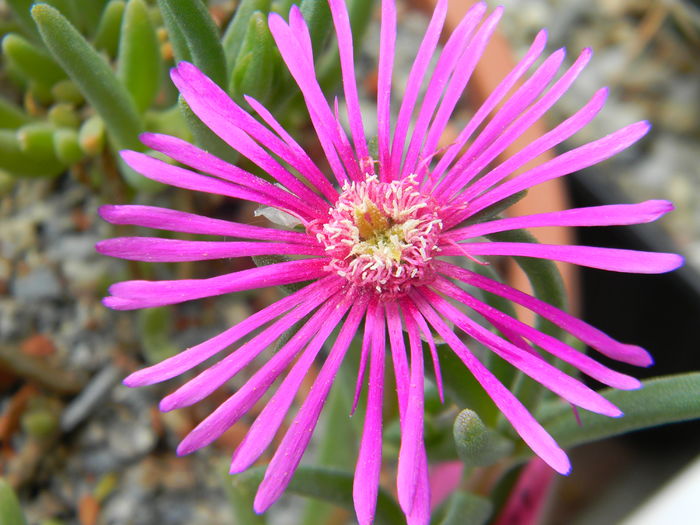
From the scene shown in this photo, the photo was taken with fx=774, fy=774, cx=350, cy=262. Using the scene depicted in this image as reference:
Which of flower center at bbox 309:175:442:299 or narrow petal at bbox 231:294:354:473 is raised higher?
flower center at bbox 309:175:442:299

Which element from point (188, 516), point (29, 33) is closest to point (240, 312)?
point (188, 516)

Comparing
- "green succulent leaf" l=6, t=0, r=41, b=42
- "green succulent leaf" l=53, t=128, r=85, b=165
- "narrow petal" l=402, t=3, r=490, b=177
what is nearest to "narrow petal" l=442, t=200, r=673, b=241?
"narrow petal" l=402, t=3, r=490, b=177

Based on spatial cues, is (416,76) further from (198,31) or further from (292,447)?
(292,447)

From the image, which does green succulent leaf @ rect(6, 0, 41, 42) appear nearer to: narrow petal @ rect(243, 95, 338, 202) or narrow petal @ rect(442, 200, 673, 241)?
narrow petal @ rect(243, 95, 338, 202)

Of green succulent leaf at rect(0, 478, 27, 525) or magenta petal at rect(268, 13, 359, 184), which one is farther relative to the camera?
green succulent leaf at rect(0, 478, 27, 525)

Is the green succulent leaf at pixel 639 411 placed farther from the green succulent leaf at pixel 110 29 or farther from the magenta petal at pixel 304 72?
the green succulent leaf at pixel 110 29

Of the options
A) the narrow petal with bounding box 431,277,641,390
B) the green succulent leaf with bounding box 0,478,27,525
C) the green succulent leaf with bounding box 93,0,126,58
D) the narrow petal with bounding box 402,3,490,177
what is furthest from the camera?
the green succulent leaf with bounding box 93,0,126,58

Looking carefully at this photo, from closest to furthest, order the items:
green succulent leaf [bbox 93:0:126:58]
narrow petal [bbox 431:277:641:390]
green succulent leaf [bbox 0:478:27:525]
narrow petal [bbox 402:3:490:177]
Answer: narrow petal [bbox 431:277:641:390] → narrow petal [bbox 402:3:490:177] → green succulent leaf [bbox 0:478:27:525] → green succulent leaf [bbox 93:0:126:58]
